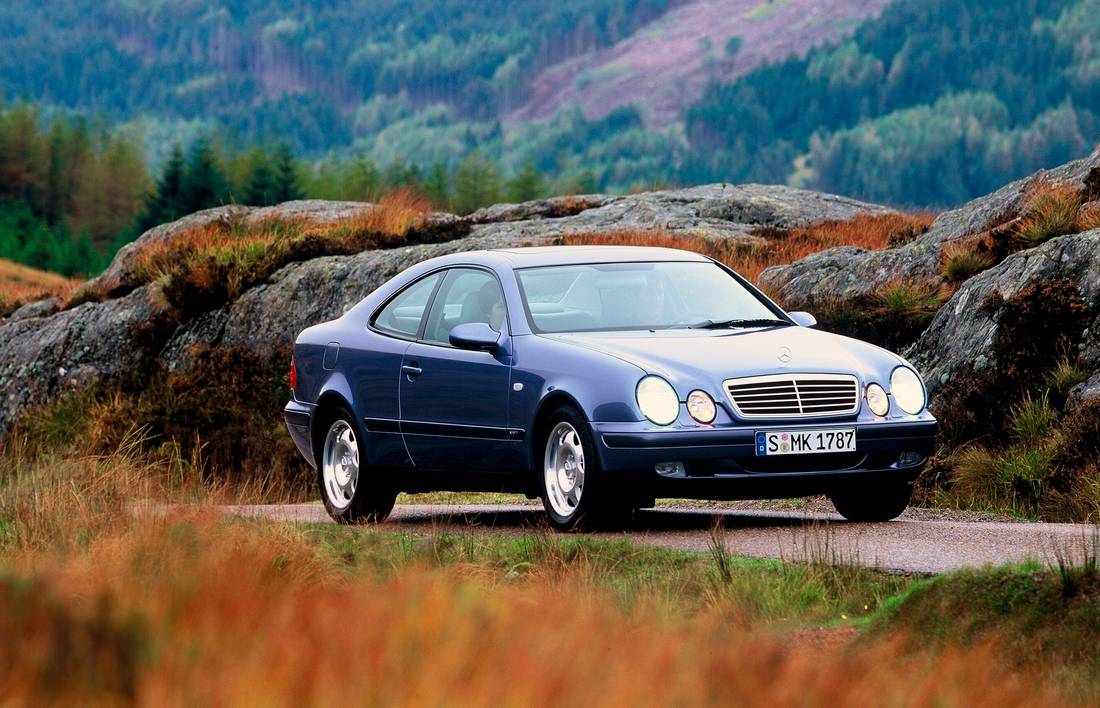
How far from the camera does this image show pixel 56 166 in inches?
5536

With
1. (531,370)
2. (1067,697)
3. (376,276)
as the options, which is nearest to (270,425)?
(376,276)

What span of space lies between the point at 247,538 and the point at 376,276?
47.6 ft

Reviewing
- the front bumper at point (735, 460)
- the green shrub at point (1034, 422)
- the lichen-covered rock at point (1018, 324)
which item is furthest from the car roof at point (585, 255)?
the lichen-covered rock at point (1018, 324)

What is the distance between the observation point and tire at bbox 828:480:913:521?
10266 millimetres

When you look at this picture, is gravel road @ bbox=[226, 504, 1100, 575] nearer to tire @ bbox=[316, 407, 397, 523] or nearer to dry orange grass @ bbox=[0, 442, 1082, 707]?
tire @ bbox=[316, 407, 397, 523]

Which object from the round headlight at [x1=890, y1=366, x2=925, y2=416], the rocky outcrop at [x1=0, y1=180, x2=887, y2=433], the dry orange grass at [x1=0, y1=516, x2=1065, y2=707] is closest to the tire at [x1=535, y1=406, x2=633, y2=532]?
the round headlight at [x1=890, y1=366, x2=925, y2=416]

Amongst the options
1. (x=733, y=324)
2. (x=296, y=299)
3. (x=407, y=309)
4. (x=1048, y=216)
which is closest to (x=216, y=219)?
(x=296, y=299)

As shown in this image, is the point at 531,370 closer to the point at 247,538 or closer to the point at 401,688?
the point at 247,538

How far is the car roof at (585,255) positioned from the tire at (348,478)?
5.13 feet

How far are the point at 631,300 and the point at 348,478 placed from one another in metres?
2.29

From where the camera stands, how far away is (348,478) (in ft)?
37.7

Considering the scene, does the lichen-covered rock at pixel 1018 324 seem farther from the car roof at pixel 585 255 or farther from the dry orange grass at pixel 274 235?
the dry orange grass at pixel 274 235

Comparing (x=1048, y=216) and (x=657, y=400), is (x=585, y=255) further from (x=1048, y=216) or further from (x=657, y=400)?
(x=1048, y=216)

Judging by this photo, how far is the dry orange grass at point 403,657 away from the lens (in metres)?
3.78
